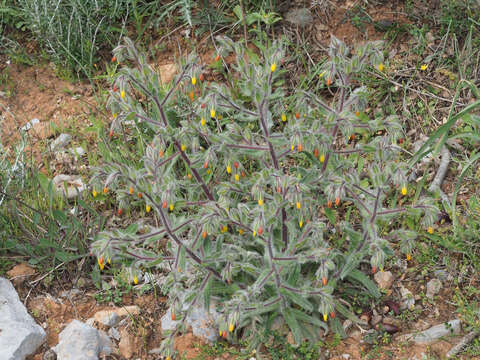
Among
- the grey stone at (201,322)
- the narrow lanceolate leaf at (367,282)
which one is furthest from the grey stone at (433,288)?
the grey stone at (201,322)

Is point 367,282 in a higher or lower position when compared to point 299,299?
lower

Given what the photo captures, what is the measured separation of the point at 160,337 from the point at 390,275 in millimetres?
1453

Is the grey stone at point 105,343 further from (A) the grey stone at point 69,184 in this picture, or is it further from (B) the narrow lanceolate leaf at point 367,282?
(B) the narrow lanceolate leaf at point 367,282

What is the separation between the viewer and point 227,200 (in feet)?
9.45

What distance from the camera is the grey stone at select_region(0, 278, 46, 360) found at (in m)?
3.15

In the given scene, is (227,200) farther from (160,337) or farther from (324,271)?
(160,337)

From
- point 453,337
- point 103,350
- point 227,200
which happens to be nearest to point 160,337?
point 103,350

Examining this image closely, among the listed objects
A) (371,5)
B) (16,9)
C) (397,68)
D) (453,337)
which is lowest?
(453,337)

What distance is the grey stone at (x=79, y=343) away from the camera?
3.17m

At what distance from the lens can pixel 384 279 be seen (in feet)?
11.7

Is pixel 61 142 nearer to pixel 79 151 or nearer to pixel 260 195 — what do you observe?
pixel 79 151

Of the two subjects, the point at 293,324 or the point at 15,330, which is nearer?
the point at 293,324

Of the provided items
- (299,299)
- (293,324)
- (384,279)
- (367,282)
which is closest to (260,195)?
(299,299)

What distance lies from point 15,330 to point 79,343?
383 mm
